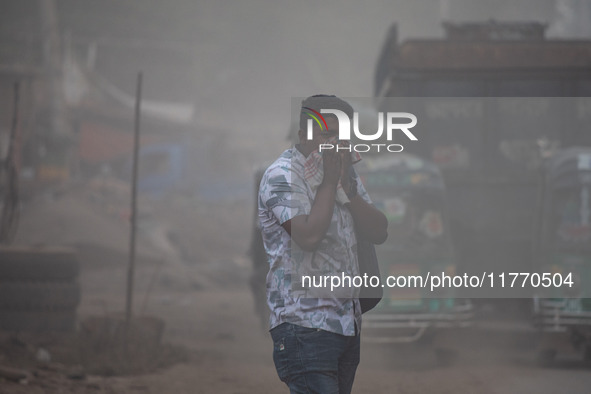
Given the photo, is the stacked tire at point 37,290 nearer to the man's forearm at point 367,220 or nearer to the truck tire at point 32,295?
the truck tire at point 32,295

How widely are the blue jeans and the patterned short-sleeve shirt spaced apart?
31mm

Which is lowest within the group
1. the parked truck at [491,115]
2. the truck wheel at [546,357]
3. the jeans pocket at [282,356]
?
the truck wheel at [546,357]

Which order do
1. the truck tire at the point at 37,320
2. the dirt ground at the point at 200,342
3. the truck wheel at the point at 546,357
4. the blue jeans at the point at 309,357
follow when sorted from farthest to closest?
the truck tire at the point at 37,320
the truck wheel at the point at 546,357
the dirt ground at the point at 200,342
the blue jeans at the point at 309,357

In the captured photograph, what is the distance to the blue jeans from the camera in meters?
2.70

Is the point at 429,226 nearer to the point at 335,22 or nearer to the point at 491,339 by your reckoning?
the point at 491,339

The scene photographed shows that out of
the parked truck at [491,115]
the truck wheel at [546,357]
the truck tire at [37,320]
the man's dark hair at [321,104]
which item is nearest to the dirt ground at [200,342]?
the truck wheel at [546,357]

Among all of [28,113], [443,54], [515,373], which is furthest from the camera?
[28,113]

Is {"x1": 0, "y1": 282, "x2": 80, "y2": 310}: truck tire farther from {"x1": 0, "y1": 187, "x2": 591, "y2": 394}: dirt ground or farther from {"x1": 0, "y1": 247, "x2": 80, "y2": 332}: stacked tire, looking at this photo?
{"x1": 0, "y1": 187, "x2": 591, "y2": 394}: dirt ground

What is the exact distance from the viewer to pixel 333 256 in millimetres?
2812

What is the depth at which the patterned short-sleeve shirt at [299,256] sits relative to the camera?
8.98 ft

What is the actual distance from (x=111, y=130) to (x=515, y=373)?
104 feet

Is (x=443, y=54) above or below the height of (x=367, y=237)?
above

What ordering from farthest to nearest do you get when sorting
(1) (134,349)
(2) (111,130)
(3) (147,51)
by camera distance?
(3) (147,51) < (2) (111,130) < (1) (134,349)

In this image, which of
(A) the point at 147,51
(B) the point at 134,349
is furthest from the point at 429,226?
(A) the point at 147,51
